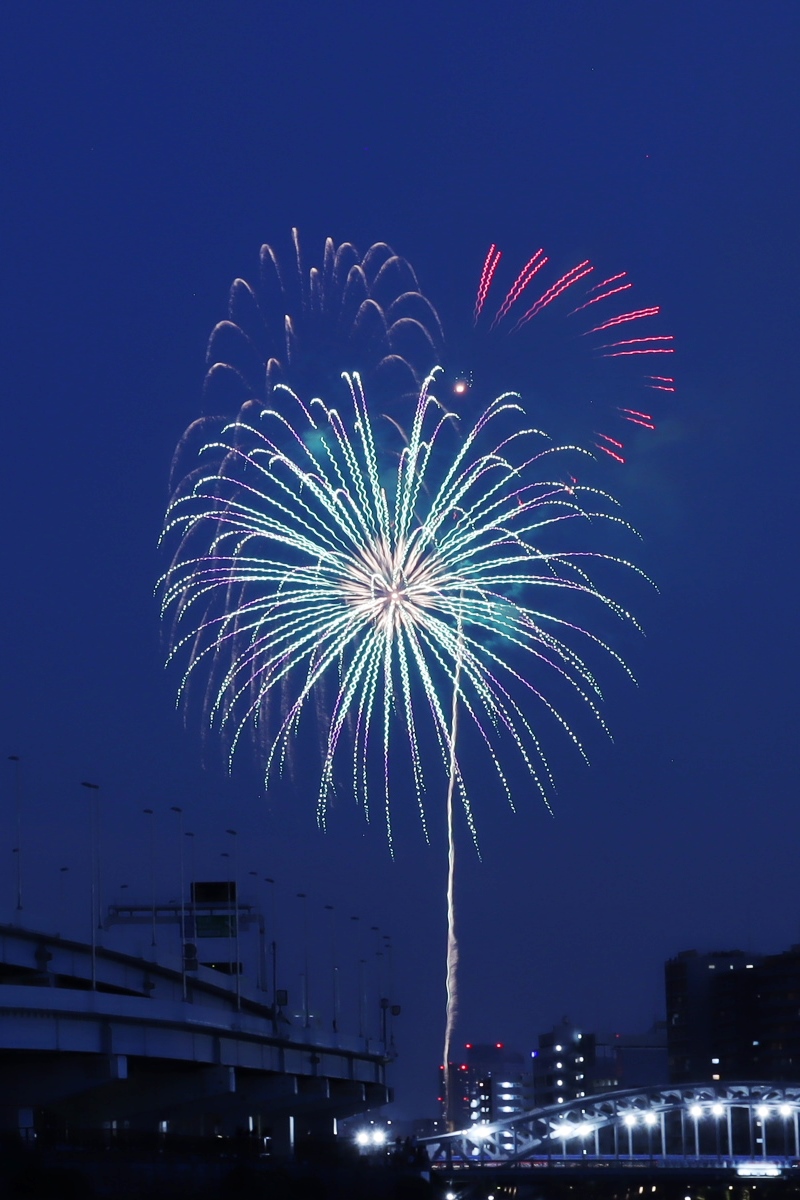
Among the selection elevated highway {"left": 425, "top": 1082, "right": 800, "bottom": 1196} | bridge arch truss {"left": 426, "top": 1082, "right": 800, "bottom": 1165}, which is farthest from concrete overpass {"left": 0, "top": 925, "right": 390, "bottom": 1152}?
bridge arch truss {"left": 426, "top": 1082, "right": 800, "bottom": 1165}

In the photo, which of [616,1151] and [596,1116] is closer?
[616,1151]

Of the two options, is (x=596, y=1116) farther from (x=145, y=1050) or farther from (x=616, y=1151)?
(x=145, y=1050)

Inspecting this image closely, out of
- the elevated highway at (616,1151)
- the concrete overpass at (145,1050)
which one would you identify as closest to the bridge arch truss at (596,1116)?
the elevated highway at (616,1151)

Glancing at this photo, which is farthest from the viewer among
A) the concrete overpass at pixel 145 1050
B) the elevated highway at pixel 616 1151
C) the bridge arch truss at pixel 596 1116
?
the bridge arch truss at pixel 596 1116

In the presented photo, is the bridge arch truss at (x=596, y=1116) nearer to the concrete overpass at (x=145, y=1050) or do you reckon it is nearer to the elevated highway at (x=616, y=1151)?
the elevated highway at (x=616, y=1151)

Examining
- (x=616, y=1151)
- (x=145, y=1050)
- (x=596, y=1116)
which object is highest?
(x=145, y=1050)

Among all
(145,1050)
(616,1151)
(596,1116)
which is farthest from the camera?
(596,1116)

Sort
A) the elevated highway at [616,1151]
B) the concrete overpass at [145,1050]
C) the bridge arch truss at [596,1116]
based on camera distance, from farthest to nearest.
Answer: the bridge arch truss at [596,1116], the elevated highway at [616,1151], the concrete overpass at [145,1050]

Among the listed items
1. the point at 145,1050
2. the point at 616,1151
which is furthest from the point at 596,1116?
the point at 145,1050

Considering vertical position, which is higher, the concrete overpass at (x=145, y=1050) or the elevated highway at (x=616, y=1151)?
the concrete overpass at (x=145, y=1050)

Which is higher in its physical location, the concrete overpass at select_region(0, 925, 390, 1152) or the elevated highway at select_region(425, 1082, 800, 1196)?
the concrete overpass at select_region(0, 925, 390, 1152)

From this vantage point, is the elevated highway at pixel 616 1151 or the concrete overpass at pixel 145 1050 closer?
the concrete overpass at pixel 145 1050

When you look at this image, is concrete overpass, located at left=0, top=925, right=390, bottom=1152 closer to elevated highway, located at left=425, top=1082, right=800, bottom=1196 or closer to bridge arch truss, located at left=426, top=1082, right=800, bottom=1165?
elevated highway, located at left=425, top=1082, right=800, bottom=1196

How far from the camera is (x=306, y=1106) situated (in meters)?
91.9
